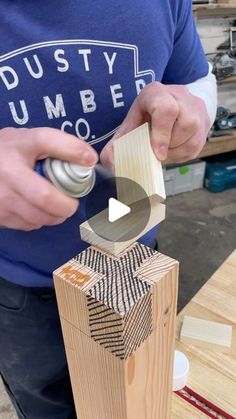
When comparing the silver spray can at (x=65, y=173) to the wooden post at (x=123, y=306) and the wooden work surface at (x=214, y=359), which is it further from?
the wooden work surface at (x=214, y=359)

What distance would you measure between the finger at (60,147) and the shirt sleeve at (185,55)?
1.27 feet

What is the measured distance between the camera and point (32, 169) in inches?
10.3

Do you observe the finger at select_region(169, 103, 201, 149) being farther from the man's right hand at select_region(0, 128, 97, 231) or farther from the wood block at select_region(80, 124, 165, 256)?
the man's right hand at select_region(0, 128, 97, 231)

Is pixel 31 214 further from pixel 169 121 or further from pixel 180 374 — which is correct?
pixel 180 374

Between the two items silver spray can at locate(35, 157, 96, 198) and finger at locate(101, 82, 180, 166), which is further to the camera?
finger at locate(101, 82, 180, 166)

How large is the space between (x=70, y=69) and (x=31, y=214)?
0.80 ft

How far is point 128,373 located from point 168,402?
16 centimetres

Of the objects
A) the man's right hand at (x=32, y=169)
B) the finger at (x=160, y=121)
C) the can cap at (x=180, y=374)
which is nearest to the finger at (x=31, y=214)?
the man's right hand at (x=32, y=169)

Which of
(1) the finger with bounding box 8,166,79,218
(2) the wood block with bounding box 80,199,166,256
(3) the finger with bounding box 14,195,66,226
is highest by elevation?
(1) the finger with bounding box 8,166,79,218

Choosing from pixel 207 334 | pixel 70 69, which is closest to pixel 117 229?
pixel 70 69

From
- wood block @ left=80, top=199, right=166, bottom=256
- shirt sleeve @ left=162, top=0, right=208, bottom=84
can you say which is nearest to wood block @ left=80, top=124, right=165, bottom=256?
wood block @ left=80, top=199, right=166, bottom=256

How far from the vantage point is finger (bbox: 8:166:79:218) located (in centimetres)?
25

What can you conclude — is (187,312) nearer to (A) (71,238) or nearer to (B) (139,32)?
(A) (71,238)

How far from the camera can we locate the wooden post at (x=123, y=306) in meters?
0.30
